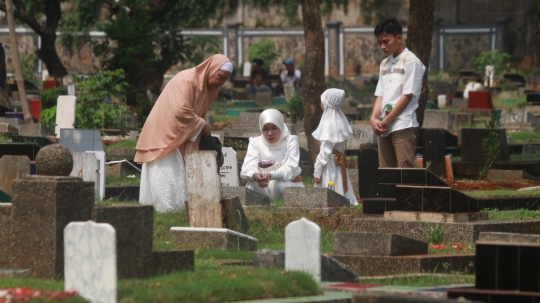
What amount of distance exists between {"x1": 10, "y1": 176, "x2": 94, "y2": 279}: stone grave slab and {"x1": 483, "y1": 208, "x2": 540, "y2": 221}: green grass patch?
4.90 metres

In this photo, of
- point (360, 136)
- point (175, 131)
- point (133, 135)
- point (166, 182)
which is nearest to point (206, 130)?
point (175, 131)

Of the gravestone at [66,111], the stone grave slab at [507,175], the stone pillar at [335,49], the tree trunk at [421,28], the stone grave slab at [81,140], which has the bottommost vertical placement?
the stone grave slab at [507,175]

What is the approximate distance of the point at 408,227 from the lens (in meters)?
10.6

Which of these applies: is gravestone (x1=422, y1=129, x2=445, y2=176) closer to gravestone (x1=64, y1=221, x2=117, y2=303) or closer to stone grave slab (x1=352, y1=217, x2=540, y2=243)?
stone grave slab (x1=352, y1=217, x2=540, y2=243)

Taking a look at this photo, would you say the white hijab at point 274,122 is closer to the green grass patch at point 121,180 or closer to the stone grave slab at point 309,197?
the stone grave slab at point 309,197

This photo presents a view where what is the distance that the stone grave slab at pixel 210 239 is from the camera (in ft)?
31.9

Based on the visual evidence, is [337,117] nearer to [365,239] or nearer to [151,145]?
[151,145]

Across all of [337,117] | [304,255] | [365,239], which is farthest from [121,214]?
[337,117]

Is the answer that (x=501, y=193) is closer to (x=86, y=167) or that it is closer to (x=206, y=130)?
(x=206, y=130)

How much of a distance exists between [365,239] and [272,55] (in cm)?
3629

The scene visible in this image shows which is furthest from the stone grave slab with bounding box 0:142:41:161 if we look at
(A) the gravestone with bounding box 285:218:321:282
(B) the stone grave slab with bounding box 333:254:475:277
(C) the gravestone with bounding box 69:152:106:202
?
(A) the gravestone with bounding box 285:218:321:282

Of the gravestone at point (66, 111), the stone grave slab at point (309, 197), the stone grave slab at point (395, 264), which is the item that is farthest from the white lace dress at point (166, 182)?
the gravestone at point (66, 111)

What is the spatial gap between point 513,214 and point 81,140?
19.4 feet

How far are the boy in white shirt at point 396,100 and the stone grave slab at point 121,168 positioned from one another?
194 inches
